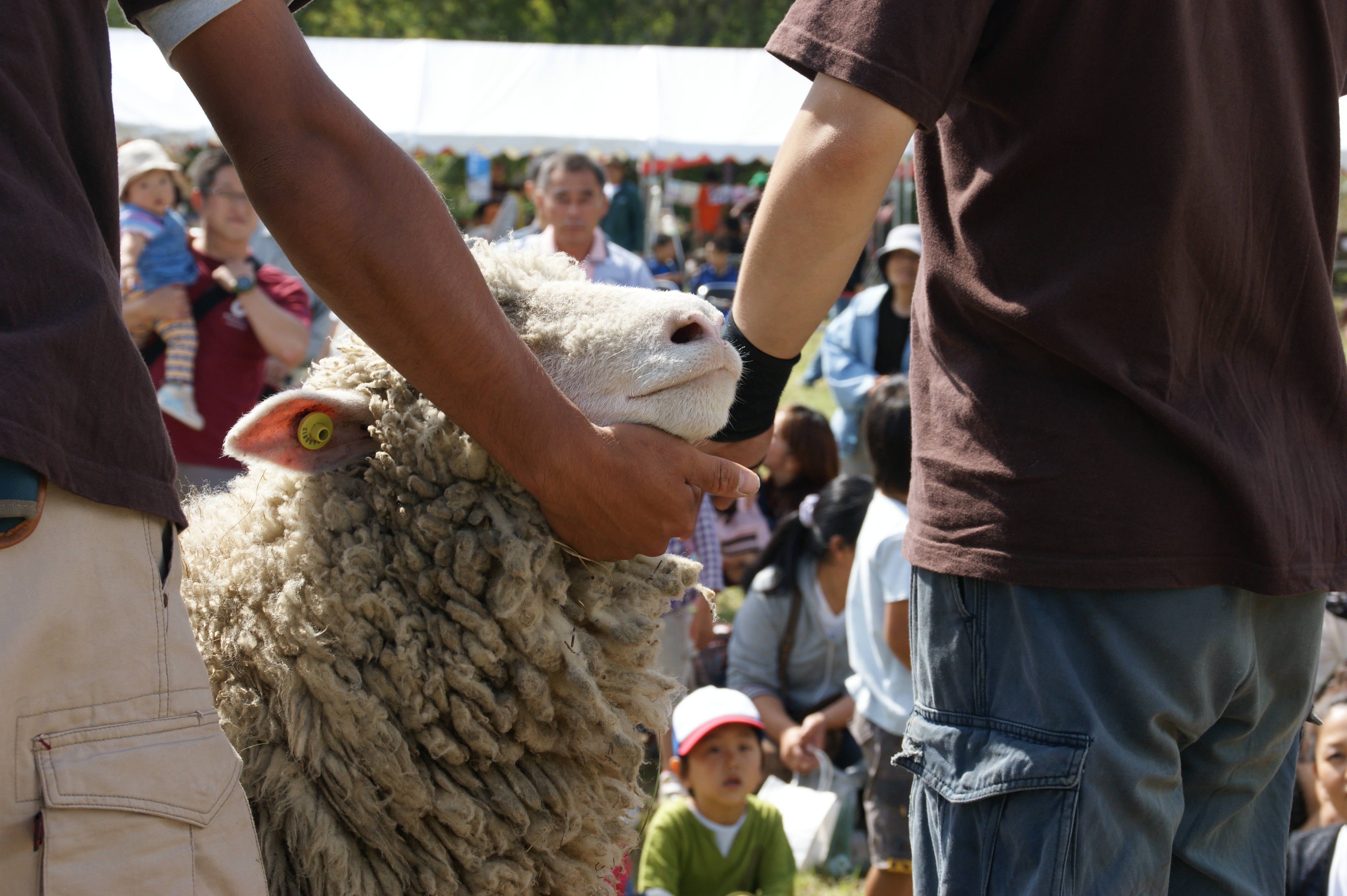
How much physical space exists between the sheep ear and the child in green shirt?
90.5 inches

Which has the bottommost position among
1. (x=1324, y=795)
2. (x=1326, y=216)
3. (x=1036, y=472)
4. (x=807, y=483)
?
(x=807, y=483)

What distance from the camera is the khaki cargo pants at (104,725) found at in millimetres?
955

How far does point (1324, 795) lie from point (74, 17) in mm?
3294

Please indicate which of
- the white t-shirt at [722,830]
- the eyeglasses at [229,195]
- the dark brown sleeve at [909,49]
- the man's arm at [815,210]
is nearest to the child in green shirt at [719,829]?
the white t-shirt at [722,830]

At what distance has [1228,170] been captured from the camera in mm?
1458

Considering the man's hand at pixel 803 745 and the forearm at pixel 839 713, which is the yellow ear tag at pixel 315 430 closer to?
the man's hand at pixel 803 745

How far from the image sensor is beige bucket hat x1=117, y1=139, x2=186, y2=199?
4.46 meters

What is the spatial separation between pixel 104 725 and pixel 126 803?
7 cm

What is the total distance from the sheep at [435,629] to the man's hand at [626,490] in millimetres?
51

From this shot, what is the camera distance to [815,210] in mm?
1539

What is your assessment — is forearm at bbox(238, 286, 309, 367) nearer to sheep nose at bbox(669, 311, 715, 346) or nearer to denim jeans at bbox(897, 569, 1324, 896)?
sheep nose at bbox(669, 311, 715, 346)

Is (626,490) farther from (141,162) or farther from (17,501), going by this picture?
(141,162)

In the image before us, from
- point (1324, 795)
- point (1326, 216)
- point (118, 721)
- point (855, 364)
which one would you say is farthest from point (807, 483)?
point (118, 721)

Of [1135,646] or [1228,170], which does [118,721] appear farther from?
[1228,170]
